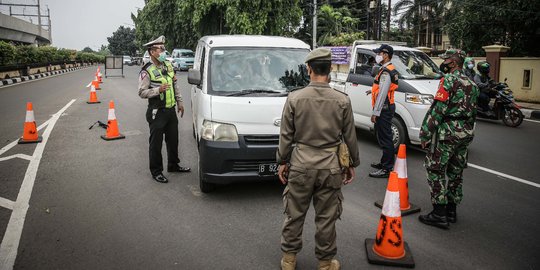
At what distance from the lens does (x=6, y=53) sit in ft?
72.5

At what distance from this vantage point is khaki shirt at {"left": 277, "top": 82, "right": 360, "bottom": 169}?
319cm

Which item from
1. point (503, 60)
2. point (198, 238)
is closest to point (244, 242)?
point (198, 238)

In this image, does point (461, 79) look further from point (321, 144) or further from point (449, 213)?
point (321, 144)

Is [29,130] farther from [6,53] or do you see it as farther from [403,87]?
[6,53]

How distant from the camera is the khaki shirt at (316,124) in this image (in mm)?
3191

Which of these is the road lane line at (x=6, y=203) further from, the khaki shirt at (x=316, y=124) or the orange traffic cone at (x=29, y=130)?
the khaki shirt at (x=316, y=124)

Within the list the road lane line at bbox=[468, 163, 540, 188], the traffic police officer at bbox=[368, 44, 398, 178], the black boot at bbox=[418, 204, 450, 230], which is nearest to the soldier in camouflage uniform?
the black boot at bbox=[418, 204, 450, 230]

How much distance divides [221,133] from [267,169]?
2.33 feet

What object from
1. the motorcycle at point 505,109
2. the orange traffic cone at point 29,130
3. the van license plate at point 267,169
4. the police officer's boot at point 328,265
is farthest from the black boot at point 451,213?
the motorcycle at point 505,109

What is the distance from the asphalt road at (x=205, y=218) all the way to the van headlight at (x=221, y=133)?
79 centimetres

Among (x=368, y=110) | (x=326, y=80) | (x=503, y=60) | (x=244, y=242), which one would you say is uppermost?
(x=503, y=60)

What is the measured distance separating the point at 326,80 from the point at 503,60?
1657 centimetres

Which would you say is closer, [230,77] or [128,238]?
[128,238]

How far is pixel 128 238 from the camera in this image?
13.5ft
